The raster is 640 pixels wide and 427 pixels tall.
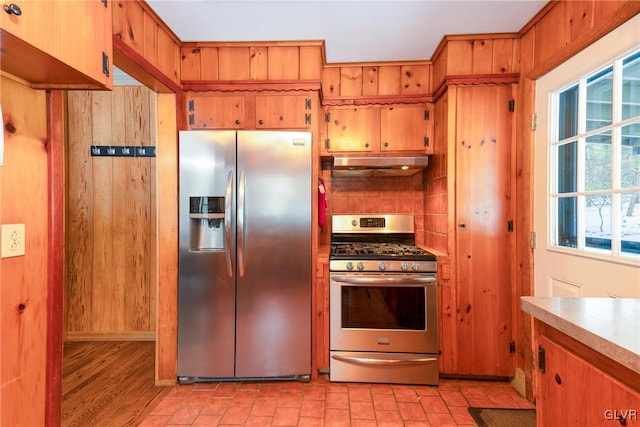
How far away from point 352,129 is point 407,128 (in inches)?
18.6

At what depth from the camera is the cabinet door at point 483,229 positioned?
7.00 feet

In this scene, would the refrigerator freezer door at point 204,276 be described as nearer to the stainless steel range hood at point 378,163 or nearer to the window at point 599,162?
the stainless steel range hood at point 378,163

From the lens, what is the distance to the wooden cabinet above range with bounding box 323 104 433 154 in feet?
8.38

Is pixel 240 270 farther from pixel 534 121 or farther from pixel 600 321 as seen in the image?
pixel 534 121

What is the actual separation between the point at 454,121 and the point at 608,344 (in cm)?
184

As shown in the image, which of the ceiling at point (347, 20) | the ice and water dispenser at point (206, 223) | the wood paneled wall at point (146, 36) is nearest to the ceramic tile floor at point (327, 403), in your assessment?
the ice and water dispenser at point (206, 223)

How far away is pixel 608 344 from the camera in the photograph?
656mm

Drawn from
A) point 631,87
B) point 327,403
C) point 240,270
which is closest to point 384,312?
point 327,403

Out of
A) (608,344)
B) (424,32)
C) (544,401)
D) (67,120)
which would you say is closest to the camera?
(608,344)

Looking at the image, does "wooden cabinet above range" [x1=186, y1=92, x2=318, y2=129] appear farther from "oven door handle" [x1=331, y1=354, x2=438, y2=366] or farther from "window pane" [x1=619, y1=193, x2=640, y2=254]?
"window pane" [x1=619, y1=193, x2=640, y2=254]

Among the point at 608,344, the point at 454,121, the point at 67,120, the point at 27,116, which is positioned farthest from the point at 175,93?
the point at 608,344

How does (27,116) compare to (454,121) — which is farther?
(454,121)

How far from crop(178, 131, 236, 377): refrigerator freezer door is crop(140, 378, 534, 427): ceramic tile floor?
188 mm

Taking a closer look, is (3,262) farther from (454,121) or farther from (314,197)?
(454,121)
